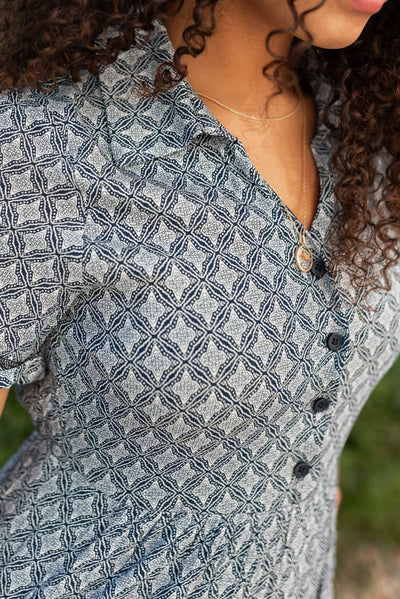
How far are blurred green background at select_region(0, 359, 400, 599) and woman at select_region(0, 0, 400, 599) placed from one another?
4.85 ft

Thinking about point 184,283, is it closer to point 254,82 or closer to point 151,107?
point 151,107

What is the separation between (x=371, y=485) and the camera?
2.91 meters

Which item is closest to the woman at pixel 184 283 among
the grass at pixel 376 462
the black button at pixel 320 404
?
the black button at pixel 320 404

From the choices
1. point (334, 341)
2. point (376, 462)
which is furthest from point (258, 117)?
point (376, 462)

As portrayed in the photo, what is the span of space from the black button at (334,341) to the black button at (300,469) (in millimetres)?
250

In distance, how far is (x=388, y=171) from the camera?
1.52 m

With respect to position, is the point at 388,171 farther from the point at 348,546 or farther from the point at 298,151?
the point at 348,546

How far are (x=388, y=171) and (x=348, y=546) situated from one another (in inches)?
81.1

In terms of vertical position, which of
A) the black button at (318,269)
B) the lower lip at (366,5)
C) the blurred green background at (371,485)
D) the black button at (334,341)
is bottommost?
the blurred green background at (371,485)

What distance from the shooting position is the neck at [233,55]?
4.36ft

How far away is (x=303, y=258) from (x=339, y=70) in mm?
492

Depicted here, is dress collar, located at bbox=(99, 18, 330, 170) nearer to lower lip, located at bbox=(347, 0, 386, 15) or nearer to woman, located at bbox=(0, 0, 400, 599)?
woman, located at bbox=(0, 0, 400, 599)

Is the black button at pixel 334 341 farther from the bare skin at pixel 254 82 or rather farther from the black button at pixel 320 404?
the bare skin at pixel 254 82

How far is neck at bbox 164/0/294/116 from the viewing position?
1329 mm
